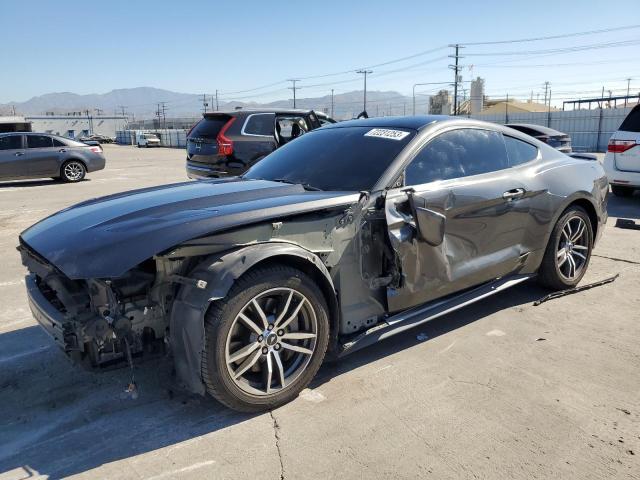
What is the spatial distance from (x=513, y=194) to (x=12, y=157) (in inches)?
563

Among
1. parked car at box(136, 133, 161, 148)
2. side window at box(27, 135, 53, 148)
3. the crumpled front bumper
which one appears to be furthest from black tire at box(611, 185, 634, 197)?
parked car at box(136, 133, 161, 148)

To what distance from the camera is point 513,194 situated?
4082 millimetres

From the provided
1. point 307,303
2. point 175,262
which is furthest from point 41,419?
point 307,303

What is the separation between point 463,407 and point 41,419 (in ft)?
7.84

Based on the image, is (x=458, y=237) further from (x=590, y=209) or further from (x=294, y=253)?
(x=590, y=209)

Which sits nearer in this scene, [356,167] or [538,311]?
[356,167]

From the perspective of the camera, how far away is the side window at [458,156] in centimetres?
361

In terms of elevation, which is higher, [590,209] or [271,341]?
[590,209]

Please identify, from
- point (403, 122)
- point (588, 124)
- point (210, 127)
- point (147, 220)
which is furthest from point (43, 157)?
point (588, 124)

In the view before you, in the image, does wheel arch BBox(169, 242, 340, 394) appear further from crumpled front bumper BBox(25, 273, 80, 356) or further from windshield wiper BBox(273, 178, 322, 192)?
windshield wiper BBox(273, 178, 322, 192)

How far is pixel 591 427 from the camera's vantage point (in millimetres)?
2779

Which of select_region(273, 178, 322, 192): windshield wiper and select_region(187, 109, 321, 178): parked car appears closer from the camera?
select_region(273, 178, 322, 192): windshield wiper

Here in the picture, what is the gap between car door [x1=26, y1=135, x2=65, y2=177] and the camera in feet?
47.3

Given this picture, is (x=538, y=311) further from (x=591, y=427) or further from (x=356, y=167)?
(x=356, y=167)
